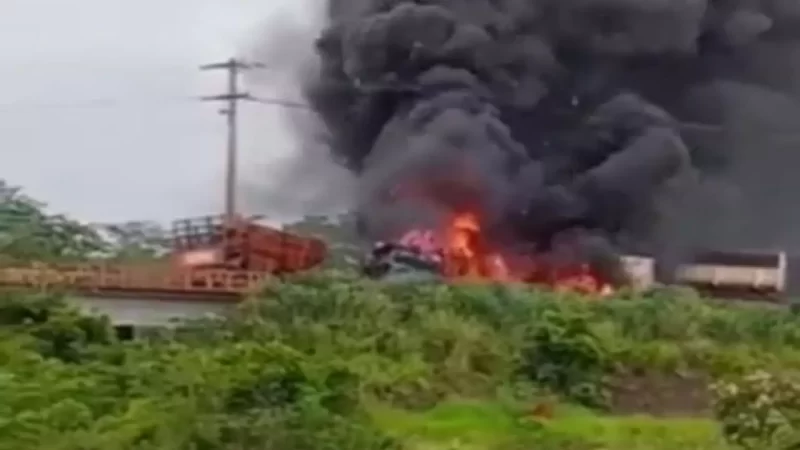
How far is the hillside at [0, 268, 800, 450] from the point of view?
62.4ft

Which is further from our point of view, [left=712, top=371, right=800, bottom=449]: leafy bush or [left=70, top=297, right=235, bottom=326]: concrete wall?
[left=70, top=297, right=235, bottom=326]: concrete wall

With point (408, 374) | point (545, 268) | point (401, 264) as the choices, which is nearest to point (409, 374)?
point (408, 374)

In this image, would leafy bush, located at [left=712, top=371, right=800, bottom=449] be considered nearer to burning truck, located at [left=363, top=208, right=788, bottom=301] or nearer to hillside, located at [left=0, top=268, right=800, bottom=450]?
hillside, located at [left=0, top=268, right=800, bottom=450]

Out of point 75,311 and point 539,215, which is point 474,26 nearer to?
point 539,215

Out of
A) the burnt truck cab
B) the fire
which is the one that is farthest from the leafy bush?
the fire

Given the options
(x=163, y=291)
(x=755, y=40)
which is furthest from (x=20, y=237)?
(x=755, y=40)

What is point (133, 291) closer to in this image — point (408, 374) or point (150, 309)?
point (150, 309)

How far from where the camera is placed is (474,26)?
140 feet

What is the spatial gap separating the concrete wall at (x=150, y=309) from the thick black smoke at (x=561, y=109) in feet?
33.7

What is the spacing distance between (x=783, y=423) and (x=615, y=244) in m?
26.0

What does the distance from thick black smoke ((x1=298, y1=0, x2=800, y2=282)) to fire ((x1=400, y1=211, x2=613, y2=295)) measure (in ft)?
1.74

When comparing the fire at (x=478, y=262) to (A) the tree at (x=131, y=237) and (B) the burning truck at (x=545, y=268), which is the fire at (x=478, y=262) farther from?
(A) the tree at (x=131, y=237)

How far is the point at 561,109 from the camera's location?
45156mm

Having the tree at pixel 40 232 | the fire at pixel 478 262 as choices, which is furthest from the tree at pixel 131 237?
the fire at pixel 478 262
